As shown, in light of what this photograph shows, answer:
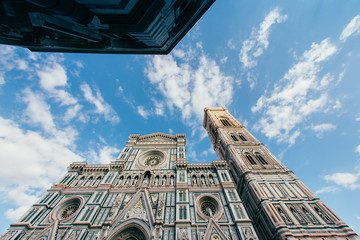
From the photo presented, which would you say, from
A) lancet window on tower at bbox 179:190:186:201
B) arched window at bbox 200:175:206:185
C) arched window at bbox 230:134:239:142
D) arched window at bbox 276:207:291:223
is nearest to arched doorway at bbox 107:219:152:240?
lancet window on tower at bbox 179:190:186:201

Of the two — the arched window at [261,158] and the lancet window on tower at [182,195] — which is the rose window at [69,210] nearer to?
the lancet window on tower at [182,195]

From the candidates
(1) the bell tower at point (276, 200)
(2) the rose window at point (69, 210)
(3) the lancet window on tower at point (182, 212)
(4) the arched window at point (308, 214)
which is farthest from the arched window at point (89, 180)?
(4) the arched window at point (308, 214)

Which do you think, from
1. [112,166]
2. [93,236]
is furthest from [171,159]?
[93,236]

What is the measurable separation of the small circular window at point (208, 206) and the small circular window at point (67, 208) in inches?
493

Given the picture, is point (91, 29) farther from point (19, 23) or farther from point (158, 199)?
point (158, 199)

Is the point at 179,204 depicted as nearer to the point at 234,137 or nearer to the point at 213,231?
the point at 213,231

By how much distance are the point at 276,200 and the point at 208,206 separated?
6.80m

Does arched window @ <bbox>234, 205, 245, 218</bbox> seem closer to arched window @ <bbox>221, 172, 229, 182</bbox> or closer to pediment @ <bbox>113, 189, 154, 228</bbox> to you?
arched window @ <bbox>221, 172, 229, 182</bbox>

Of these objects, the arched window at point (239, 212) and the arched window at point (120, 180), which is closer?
the arched window at point (239, 212)

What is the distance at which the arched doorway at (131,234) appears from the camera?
1242 cm

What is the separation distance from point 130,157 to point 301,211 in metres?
20.4

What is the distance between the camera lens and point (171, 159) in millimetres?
21219

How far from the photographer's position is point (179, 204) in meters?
14.2

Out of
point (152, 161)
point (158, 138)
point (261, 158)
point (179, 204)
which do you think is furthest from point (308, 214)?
point (158, 138)
